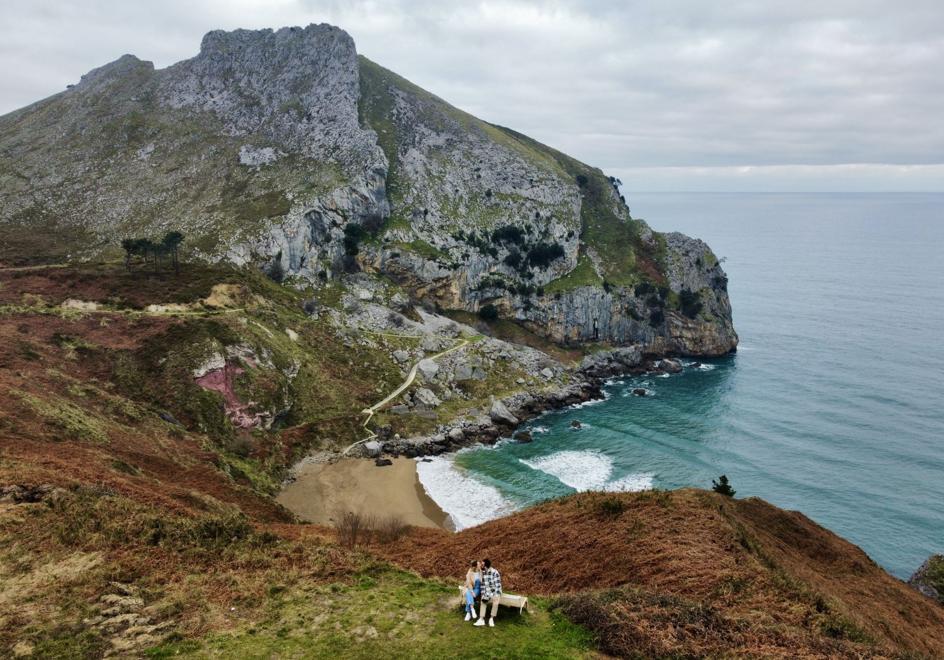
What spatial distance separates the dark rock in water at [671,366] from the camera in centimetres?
10625

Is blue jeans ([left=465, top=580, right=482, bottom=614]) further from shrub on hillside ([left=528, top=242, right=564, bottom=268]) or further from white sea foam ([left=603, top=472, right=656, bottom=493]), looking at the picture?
shrub on hillside ([left=528, top=242, right=564, bottom=268])

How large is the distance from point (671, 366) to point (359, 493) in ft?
243

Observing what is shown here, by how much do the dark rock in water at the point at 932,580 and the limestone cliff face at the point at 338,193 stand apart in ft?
245

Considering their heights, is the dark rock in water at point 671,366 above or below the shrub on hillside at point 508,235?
below

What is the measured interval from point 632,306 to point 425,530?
288 ft

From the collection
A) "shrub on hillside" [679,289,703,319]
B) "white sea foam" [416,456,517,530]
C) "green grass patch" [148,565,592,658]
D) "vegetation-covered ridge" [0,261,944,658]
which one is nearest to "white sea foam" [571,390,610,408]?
"white sea foam" [416,456,517,530]

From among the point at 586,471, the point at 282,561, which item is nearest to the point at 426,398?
the point at 586,471

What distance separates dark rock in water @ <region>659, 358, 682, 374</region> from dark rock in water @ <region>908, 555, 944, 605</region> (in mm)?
65429

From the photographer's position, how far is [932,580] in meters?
39.5

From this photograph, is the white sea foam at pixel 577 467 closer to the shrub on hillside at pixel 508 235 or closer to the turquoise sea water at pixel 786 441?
the turquoise sea water at pixel 786 441

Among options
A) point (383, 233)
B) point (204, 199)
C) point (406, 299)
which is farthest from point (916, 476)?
point (204, 199)

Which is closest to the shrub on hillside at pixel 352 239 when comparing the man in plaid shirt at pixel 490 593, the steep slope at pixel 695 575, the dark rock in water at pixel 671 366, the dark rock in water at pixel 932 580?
the dark rock in water at pixel 671 366

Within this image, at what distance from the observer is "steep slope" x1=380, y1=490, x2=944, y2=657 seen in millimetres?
17766

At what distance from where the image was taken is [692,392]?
93.4m
